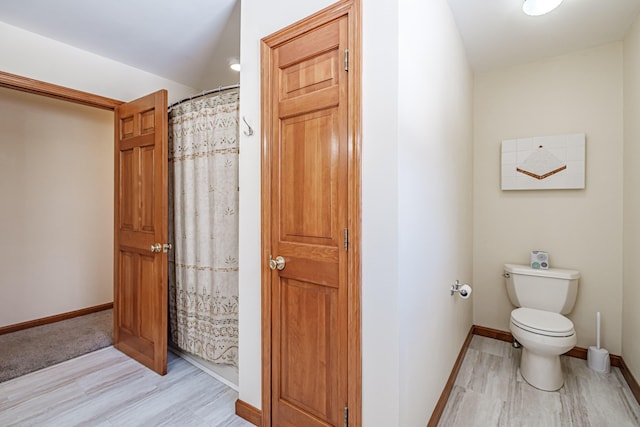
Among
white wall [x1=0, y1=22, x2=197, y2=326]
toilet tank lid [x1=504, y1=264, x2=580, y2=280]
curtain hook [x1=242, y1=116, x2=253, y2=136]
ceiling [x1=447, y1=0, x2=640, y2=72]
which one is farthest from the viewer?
white wall [x1=0, y1=22, x2=197, y2=326]

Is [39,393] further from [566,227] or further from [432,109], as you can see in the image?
[566,227]

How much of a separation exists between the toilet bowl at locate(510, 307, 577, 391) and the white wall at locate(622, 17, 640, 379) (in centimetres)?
45

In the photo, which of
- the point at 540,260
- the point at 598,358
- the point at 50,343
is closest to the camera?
the point at 598,358

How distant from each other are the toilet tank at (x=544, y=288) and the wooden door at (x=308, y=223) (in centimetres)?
192

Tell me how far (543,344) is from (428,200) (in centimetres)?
135

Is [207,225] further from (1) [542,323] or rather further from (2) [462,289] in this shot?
(1) [542,323]

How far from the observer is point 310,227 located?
57.5 inches

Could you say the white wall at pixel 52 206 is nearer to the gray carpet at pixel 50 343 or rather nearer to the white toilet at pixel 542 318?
the gray carpet at pixel 50 343

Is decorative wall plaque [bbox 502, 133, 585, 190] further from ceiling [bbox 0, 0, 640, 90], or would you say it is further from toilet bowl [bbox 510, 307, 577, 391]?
toilet bowl [bbox 510, 307, 577, 391]

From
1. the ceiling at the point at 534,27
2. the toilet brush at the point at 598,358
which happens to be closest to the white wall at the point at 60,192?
the ceiling at the point at 534,27

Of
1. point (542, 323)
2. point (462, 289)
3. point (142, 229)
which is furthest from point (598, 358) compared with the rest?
point (142, 229)

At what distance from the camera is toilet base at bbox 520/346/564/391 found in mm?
2020

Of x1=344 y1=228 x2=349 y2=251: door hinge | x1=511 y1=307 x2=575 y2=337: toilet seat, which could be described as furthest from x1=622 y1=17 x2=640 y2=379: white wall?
x1=344 y1=228 x2=349 y2=251: door hinge

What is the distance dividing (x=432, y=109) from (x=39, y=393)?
3097mm
